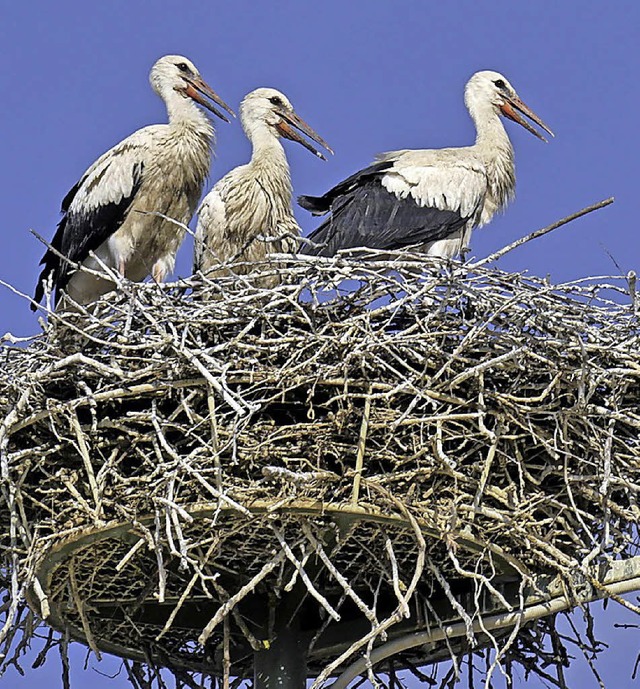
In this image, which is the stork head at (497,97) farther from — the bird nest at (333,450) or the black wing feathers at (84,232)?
the bird nest at (333,450)

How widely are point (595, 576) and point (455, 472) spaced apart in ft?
2.15

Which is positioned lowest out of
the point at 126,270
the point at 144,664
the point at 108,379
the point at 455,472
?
the point at 144,664

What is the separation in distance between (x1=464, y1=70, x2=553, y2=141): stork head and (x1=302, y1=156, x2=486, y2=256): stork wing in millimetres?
862

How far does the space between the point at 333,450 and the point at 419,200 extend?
3.07 metres

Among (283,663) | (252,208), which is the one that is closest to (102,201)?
(252,208)

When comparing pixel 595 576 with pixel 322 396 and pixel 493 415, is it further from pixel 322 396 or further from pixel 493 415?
pixel 322 396

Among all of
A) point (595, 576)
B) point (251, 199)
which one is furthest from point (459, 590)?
point (251, 199)

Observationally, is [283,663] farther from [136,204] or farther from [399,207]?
[136,204]

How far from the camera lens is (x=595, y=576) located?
565cm

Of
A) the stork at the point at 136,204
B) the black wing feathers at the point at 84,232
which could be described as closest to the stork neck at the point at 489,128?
the stork at the point at 136,204

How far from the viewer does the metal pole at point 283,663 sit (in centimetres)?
597

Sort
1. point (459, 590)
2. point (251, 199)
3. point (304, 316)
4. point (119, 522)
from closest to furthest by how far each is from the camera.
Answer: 1. point (119, 522)
2. point (304, 316)
3. point (459, 590)
4. point (251, 199)

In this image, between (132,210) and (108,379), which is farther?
(132,210)

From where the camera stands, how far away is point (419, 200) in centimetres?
833
